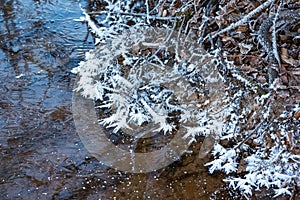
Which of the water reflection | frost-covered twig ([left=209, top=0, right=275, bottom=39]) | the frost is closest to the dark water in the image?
the water reflection

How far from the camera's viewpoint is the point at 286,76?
2.07 metres

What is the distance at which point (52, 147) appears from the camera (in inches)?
77.3

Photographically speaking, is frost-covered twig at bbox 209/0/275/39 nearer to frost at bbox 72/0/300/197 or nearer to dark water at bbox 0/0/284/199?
frost at bbox 72/0/300/197

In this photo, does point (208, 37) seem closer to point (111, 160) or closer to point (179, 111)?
point (179, 111)

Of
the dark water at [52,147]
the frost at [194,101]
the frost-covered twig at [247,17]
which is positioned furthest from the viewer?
the frost-covered twig at [247,17]

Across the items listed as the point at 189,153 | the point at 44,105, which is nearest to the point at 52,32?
the point at 44,105

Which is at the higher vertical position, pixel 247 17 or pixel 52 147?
pixel 247 17

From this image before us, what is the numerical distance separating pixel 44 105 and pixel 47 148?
0.33m

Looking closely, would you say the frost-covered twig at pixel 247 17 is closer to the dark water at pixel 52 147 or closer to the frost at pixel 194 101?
the frost at pixel 194 101

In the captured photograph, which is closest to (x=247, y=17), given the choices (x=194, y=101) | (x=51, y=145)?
(x=194, y=101)

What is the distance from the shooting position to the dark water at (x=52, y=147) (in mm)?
1806

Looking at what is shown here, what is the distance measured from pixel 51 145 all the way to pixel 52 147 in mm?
15

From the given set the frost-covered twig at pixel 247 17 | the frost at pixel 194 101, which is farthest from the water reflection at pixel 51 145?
the frost-covered twig at pixel 247 17

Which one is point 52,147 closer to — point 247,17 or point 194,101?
point 194,101
